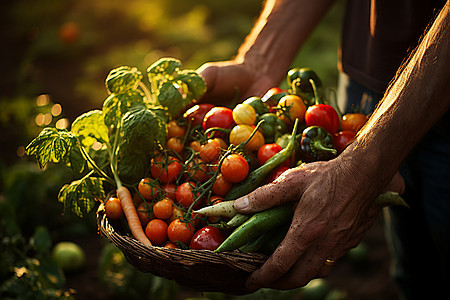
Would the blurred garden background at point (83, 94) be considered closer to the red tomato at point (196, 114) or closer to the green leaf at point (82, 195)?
the green leaf at point (82, 195)

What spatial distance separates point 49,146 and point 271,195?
0.94 m

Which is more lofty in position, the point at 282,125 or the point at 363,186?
the point at 282,125

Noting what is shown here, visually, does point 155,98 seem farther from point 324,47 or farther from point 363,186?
point 324,47

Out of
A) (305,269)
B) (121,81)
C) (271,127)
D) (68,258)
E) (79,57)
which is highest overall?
(79,57)

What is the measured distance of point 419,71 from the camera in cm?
177

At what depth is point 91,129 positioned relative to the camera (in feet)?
6.95

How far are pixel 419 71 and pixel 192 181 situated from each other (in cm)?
104

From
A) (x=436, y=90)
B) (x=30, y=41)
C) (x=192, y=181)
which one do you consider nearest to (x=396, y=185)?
(x=436, y=90)

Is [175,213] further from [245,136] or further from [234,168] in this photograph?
[245,136]

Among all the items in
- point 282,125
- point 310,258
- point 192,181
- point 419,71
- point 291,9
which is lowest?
point 310,258

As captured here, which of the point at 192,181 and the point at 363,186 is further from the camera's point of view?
the point at 192,181

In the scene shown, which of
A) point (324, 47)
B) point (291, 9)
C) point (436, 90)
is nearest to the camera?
point (436, 90)

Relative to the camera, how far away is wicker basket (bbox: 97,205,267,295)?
168cm

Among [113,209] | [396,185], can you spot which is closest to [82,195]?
[113,209]
